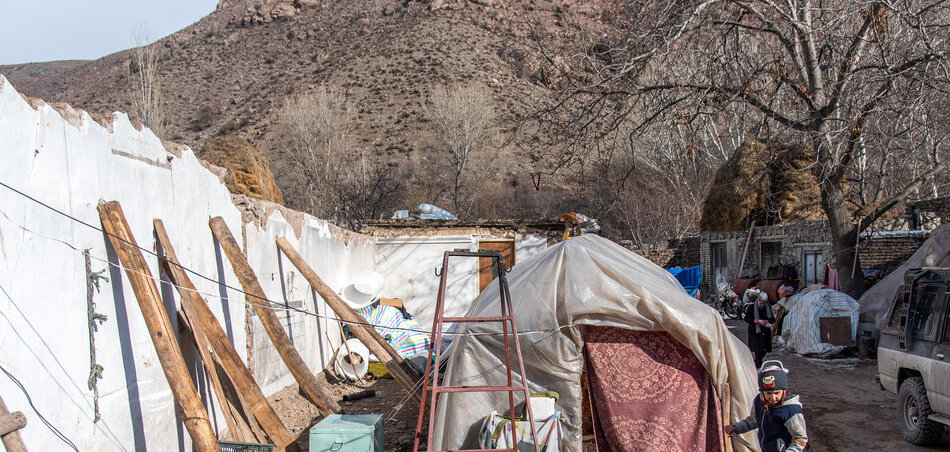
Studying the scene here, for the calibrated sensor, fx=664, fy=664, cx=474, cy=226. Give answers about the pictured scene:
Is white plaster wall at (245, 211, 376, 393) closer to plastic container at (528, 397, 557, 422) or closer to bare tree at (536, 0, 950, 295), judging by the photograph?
plastic container at (528, 397, 557, 422)

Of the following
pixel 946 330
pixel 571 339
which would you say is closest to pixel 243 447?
pixel 571 339

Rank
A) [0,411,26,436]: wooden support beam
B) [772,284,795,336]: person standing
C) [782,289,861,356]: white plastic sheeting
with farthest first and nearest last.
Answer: [772,284,795,336]: person standing < [782,289,861,356]: white plastic sheeting < [0,411,26,436]: wooden support beam

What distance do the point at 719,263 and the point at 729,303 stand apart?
Answer: 440 cm

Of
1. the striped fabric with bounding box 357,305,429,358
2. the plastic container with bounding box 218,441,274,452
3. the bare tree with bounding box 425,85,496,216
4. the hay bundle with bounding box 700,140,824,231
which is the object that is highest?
the bare tree with bounding box 425,85,496,216

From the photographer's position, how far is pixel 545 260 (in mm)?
6754

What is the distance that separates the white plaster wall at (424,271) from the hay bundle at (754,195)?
373 inches

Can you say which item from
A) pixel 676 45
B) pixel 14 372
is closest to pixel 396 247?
pixel 676 45

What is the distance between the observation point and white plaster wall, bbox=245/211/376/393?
8.12 metres

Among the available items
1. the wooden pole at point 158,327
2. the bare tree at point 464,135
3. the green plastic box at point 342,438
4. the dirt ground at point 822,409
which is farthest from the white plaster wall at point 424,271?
the bare tree at point 464,135

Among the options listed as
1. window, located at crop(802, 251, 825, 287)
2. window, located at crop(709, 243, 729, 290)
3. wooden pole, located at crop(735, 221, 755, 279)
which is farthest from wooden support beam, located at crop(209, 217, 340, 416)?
window, located at crop(709, 243, 729, 290)

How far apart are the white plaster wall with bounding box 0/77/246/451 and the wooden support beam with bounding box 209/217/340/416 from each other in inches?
26.8

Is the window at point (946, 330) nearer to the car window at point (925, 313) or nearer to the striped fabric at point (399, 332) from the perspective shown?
the car window at point (925, 313)

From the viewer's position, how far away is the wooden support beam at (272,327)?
6598 mm

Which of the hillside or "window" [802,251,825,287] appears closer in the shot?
"window" [802,251,825,287]
